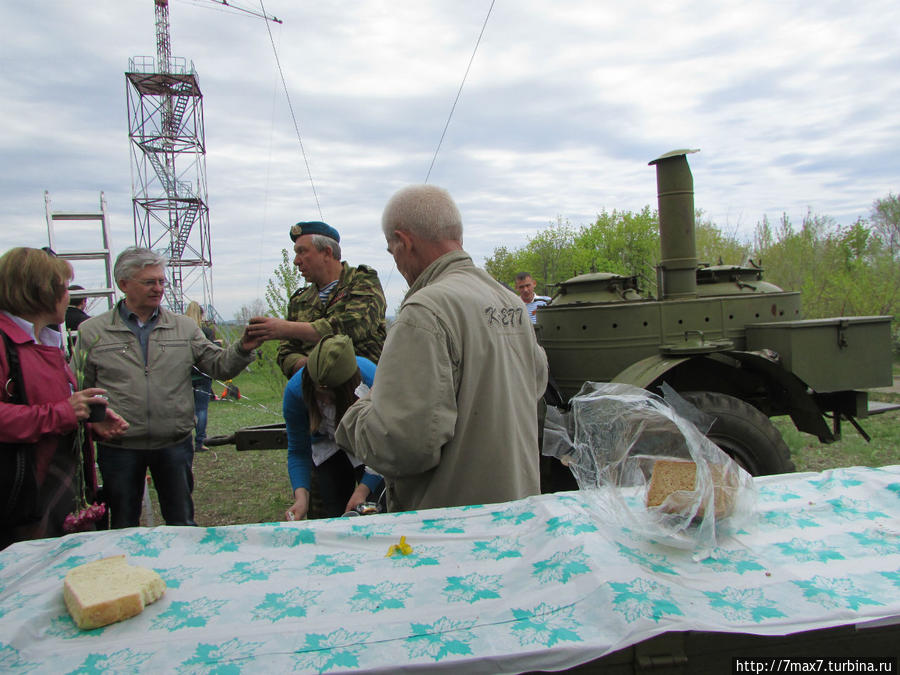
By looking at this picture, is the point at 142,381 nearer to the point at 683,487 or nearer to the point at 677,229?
the point at 683,487

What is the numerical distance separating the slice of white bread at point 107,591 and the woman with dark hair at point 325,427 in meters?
1.14

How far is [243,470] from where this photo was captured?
7012 mm

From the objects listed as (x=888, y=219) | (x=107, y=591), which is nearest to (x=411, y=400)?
(x=107, y=591)

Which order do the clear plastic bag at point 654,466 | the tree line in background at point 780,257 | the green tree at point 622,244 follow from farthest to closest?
the green tree at point 622,244, the tree line in background at point 780,257, the clear plastic bag at point 654,466

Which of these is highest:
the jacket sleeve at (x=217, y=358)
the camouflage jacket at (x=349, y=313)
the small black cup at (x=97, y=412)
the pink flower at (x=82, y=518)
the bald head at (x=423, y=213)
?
the bald head at (x=423, y=213)

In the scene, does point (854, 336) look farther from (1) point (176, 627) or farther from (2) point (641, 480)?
(1) point (176, 627)

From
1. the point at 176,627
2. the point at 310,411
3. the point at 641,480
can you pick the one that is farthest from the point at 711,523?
the point at 310,411

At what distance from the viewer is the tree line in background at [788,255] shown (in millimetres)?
18422

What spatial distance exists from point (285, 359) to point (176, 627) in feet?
7.70

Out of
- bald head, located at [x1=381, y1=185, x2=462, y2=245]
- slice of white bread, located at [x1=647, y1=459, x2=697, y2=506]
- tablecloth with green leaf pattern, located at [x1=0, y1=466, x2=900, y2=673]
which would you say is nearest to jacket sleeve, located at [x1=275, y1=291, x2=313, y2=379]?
bald head, located at [x1=381, y1=185, x2=462, y2=245]

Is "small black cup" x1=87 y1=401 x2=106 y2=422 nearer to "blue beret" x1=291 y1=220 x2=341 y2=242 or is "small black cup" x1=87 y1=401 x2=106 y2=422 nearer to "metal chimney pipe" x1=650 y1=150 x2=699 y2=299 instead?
"blue beret" x1=291 y1=220 x2=341 y2=242

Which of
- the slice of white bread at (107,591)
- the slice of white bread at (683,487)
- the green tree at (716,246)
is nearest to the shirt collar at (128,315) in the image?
the slice of white bread at (107,591)

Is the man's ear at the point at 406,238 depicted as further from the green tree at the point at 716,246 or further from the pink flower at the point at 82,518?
the green tree at the point at 716,246

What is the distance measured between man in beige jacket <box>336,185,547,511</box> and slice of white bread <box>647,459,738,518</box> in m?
0.49
